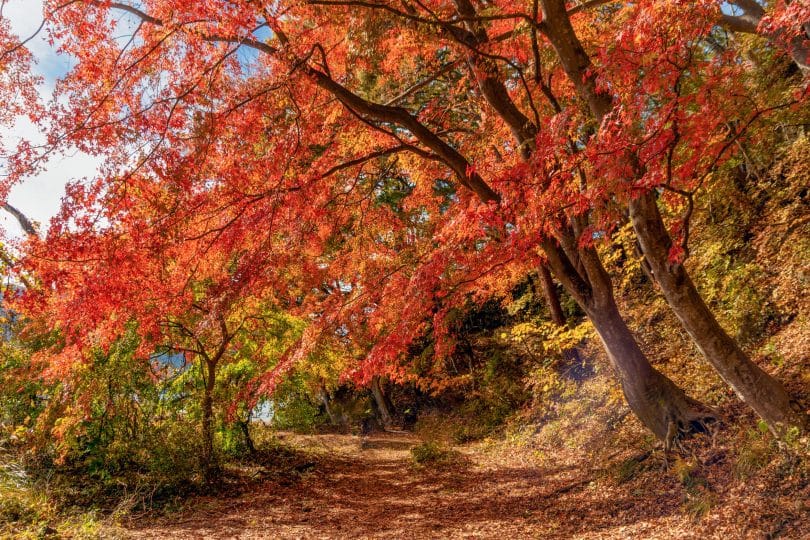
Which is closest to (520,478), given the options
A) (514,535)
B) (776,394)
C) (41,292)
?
(514,535)

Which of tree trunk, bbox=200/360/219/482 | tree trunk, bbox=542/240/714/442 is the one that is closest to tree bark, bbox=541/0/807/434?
tree trunk, bbox=542/240/714/442

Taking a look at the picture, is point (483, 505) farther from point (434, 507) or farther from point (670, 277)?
point (670, 277)

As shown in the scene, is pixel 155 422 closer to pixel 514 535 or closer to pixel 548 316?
pixel 514 535

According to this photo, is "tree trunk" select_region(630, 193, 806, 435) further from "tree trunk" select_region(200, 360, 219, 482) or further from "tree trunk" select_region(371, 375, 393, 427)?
"tree trunk" select_region(371, 375, 393, 427)

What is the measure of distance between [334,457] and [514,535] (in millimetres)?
7305

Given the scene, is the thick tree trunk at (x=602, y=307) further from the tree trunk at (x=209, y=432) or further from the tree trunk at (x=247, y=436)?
the tree trunk at (x=247, y=436)

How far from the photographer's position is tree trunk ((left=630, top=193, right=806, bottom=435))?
4.70m

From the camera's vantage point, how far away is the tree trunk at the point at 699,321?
15.4 ft

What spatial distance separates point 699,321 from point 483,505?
178 inches

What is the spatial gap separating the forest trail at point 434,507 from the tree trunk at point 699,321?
4.92 feet

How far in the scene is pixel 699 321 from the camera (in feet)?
15.9

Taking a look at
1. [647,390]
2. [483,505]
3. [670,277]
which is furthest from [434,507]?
[670,277]

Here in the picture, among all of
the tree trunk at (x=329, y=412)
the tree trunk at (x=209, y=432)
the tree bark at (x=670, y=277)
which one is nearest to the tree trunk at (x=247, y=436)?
the tree trunk at (x=209, y=432)

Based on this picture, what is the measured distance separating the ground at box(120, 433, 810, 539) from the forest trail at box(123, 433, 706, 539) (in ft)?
0.06
